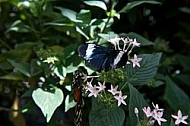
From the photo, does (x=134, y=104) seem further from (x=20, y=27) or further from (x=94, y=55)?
(x=20, y=27)

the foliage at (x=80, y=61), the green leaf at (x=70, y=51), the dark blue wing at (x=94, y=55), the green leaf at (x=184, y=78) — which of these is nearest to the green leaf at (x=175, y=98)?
the foliage at (x=80, y=61)

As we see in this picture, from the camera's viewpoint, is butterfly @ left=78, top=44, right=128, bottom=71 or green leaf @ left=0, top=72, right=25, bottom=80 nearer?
butterfly @ left=78, top=44, right=128, bottom=71

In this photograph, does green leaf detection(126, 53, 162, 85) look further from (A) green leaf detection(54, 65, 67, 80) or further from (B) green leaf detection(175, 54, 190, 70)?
(B) green leaf detection(175, 54, 190, 70)

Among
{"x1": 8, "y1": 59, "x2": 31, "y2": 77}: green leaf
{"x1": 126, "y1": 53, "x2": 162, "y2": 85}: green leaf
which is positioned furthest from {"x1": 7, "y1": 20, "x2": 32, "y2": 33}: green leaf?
{"x1": 126, "y1": 53, "x2": 162, "y2": 85}: green leaf

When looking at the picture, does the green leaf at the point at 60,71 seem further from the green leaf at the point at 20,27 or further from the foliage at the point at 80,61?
the green leaf at the point at 20,27

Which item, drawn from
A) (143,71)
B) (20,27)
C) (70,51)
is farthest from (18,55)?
(143,71)

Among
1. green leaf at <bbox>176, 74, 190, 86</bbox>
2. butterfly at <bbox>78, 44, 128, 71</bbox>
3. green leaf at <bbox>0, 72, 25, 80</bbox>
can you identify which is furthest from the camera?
green leaf at <bbox>176, 74, 190, 86</bbox>
